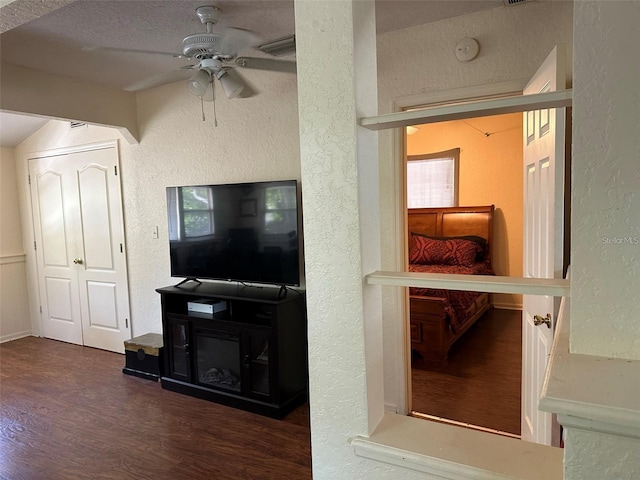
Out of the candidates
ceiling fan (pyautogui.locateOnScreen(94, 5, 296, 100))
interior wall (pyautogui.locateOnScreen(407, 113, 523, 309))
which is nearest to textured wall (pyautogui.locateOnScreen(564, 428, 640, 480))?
ceiling fan (pyautogui.locateOnScreen(94, 5, 296, 100))

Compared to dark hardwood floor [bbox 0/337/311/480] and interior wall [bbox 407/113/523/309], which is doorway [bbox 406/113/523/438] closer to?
interior wall [bbox 407/113/523/309]

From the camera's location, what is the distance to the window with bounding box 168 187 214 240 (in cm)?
354

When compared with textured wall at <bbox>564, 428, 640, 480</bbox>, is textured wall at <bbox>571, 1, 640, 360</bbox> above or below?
above

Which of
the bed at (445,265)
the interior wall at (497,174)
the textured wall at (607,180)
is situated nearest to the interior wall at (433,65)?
the bed at (445,265)

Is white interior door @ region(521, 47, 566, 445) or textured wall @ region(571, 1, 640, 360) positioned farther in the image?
white interior door @ region(521, 47, 566, 445)

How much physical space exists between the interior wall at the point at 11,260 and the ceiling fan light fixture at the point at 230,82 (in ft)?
12.6

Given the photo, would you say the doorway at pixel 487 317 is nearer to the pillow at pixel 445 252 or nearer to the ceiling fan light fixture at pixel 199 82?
the pillow at pixel 445 252

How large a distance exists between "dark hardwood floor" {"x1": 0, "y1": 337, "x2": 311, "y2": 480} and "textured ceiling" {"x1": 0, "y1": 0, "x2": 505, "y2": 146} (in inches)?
90.0

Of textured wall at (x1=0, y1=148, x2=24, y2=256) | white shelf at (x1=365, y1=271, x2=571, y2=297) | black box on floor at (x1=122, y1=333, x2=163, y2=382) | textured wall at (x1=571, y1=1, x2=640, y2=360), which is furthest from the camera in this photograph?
textured wall at (x1=0, y1=148, x2=24, y2=256)

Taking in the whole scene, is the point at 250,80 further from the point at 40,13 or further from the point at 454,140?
the point at 454,140

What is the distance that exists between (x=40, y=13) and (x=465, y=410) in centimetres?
318

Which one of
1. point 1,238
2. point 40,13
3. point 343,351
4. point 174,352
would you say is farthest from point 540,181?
point 1,238

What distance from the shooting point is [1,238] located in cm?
503

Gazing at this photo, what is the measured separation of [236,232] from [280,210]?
43 cm
